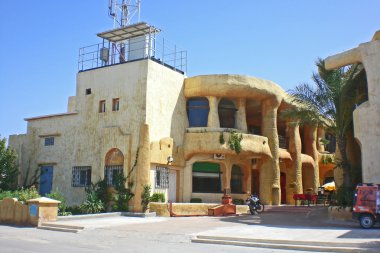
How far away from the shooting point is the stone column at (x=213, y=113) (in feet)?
96.5

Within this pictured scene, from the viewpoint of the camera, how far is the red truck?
17344 mm

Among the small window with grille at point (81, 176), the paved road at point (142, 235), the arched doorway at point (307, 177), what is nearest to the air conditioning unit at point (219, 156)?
the paved road at point (142, 235)

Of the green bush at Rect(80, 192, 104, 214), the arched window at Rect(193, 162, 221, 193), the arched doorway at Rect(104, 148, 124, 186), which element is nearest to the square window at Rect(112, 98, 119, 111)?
the arched doorway at Rect(104, 148, 124, 186)

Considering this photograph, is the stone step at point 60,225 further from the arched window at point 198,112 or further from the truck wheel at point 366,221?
the arched window at point 198,112

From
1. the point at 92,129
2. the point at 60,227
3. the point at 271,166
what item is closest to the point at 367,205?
the point at 60,227

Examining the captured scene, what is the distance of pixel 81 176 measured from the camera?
2867 cm

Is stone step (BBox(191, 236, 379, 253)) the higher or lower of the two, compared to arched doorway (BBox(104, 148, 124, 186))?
lower

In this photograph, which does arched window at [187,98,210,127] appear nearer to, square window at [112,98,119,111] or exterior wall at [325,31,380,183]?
square window at [112,98,119,111]

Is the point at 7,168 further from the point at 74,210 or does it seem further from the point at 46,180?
the point at 74,210

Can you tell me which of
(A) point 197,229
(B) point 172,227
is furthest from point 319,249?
(B) point 172,227

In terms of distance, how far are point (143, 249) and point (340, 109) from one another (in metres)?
13.8

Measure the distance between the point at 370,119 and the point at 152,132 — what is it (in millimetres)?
12634

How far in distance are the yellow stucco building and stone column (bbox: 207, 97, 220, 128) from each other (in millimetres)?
69

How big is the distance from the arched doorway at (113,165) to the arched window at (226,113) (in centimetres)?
836
